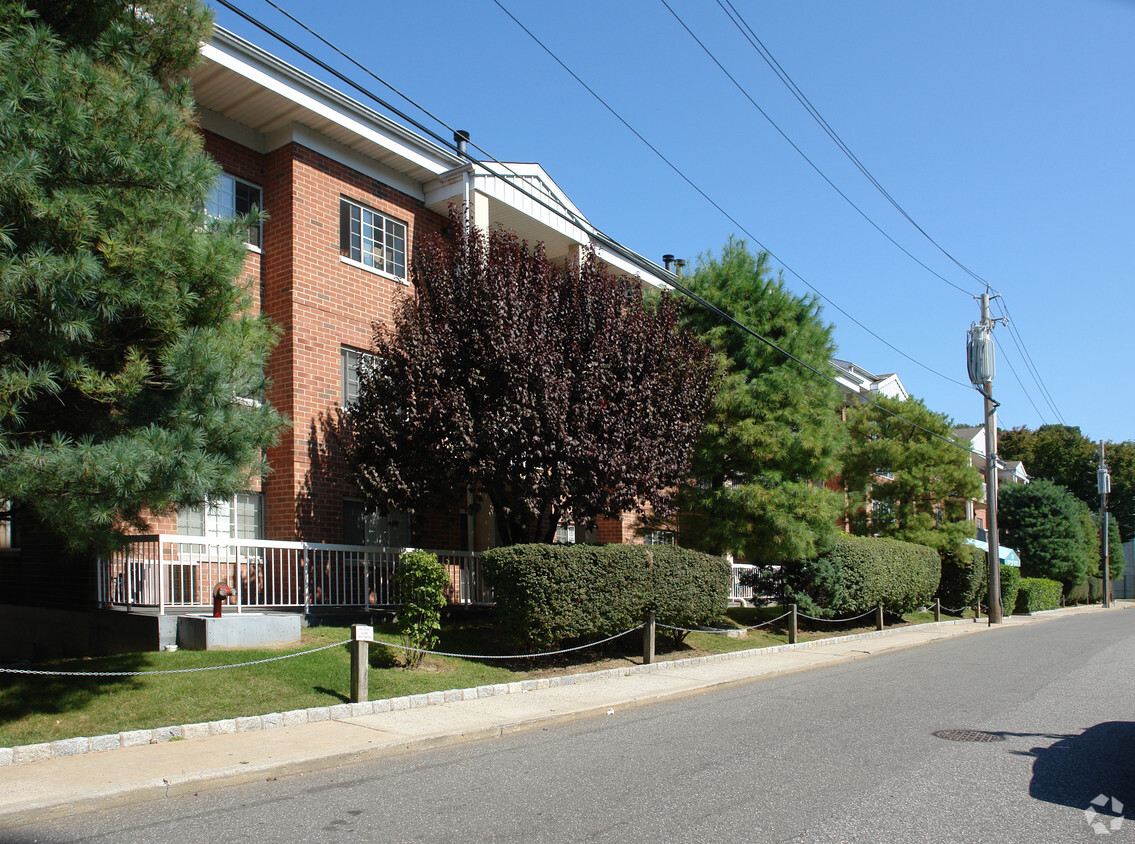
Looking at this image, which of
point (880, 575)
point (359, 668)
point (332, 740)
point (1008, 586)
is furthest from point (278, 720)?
point (1008, 586)

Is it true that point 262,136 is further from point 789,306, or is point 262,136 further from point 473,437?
point 789,306

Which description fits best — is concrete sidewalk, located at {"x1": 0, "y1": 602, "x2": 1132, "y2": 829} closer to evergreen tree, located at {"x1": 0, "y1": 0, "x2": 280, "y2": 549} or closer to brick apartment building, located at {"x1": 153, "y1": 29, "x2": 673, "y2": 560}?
evergreen tree, located at {"x1": 0, "y1": 0, "x2": 280, "y2": 549}

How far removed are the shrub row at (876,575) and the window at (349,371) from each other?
10.7 metres

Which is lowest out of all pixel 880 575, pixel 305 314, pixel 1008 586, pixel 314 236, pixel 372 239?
pixel 1008 586

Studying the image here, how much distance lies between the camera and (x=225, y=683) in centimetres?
954

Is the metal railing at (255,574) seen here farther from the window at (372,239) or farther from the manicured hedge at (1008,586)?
the manicured hedge at (1008,586)

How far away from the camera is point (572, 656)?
13.7 metres

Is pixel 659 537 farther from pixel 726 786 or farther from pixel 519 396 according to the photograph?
pixel 726 786

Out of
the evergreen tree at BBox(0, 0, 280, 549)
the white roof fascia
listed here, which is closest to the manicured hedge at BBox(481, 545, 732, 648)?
the evergreen tree at BBox(0, 0, 280, 549)

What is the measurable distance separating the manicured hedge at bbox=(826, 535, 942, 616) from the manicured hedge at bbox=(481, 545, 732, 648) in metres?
6.33

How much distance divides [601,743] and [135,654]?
19.4ft

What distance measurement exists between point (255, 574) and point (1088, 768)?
407 inches

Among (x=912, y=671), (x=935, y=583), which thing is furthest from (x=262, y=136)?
(x=935, y=583)

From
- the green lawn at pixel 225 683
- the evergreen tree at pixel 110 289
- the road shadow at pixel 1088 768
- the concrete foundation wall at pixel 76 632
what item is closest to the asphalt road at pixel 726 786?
the road shadow at pixel 1088 768
